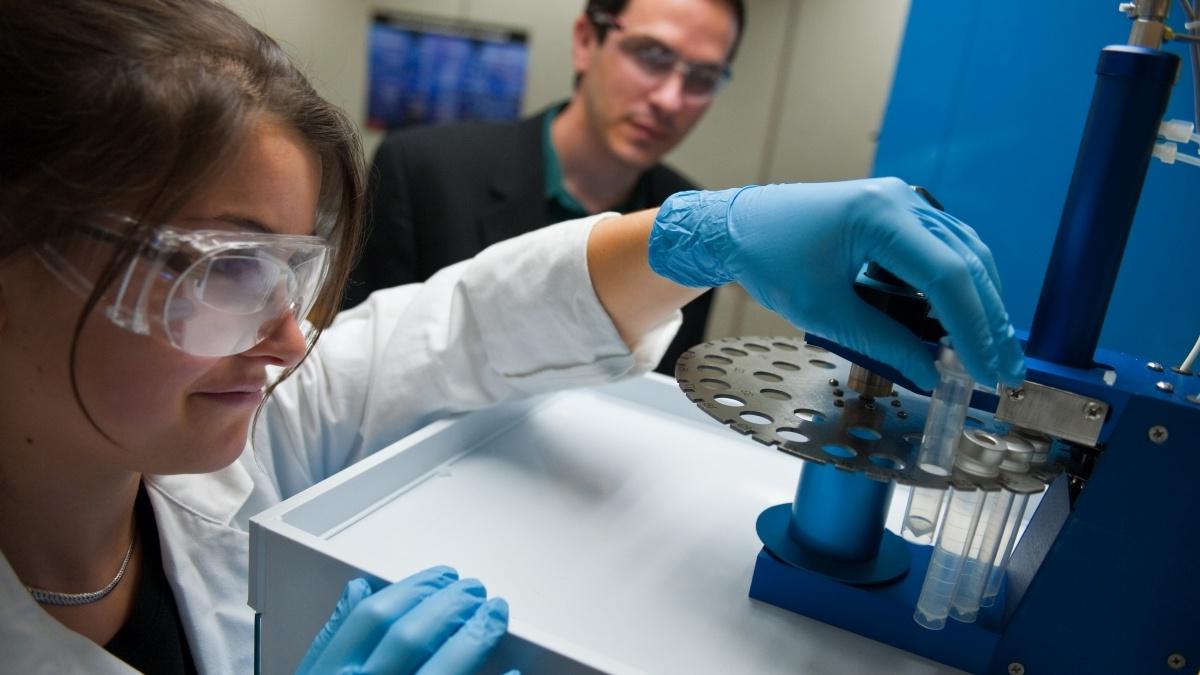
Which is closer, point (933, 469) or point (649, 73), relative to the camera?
point (933, 469)

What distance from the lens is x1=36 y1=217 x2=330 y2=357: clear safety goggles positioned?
64 centimetres

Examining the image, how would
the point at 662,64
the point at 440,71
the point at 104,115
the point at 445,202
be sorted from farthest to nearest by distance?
the point at 440,71 < the point at 445,202 < the point at 662,64 < the point at 104,115

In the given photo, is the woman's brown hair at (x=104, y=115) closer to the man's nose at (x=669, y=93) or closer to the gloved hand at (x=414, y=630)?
the gloved hand at (x=414, y=630)

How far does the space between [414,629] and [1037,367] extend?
56 cm

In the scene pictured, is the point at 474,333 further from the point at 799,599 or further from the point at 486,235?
the point at 486,235

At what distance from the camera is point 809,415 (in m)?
0.79

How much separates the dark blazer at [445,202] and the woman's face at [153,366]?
47.6 inches

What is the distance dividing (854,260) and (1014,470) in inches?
8.6

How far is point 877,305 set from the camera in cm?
78

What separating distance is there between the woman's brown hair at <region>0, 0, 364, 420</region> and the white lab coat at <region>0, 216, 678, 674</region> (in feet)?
1.30

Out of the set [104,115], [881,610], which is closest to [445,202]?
[104,115]

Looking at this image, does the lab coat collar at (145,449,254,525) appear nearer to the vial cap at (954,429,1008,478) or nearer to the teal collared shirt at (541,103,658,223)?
the vial cap at (954,429,1008,478)

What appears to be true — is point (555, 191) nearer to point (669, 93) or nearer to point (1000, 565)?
point (669, 93)

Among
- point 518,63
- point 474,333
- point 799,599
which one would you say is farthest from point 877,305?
point 518,63
